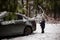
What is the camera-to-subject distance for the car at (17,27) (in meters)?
11.7

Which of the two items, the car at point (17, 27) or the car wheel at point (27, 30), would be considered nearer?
the car at point (17, 27)

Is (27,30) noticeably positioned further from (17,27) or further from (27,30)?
(17,27)

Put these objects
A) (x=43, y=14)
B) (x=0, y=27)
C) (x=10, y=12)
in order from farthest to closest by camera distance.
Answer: (x=43, y=14), (x=0, y=27), (x=10, y=12)

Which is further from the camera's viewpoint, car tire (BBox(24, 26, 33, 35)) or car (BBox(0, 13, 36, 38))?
car tire (BBox(24, 26, 33, 35))

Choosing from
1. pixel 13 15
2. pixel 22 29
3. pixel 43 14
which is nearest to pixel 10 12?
pixel 13 15

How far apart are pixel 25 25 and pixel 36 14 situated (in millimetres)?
12775

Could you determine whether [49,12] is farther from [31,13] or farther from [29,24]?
[29,24]

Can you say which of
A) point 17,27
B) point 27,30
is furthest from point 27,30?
point 17,27

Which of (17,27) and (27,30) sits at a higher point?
(17,27)

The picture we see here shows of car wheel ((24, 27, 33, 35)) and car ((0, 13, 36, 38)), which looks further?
car wheel ((24, 27, 33, 35))

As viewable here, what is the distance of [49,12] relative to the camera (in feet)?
80.0

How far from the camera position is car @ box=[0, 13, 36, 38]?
1173 centimetres

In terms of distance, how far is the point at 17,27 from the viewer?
12.3 m

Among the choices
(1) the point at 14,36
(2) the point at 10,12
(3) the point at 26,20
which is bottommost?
(1) the point at 14,36
